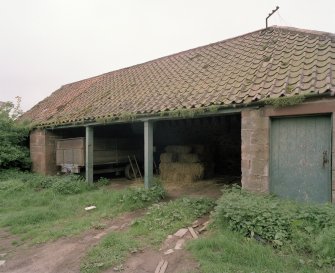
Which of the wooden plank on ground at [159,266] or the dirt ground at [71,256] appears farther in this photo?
the dirt ground at [71,256]

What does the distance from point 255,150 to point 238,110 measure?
919 mm

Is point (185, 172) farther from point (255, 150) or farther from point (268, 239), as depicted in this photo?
point (268, 239)

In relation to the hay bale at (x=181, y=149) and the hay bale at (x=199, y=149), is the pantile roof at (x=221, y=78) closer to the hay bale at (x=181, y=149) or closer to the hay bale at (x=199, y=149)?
the hay bale at (x=181, y=149)

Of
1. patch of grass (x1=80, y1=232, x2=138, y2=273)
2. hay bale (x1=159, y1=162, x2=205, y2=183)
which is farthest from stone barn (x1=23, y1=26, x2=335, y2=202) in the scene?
patch of grass (x1=80, y1=232, x2=138, y2=273)

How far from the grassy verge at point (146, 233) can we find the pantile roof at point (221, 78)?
2390 mm

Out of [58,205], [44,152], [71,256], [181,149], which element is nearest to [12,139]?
[44,152]

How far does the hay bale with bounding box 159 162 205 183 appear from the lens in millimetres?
10852

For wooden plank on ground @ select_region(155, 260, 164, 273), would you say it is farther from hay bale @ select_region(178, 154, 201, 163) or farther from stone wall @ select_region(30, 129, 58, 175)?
stone wall @ select_region(30, 129, 58, 175)

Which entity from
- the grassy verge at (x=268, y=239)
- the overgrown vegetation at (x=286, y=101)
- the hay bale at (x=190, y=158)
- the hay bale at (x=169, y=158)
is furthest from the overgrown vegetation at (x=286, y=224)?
the hay bale at (x=169, y=158)

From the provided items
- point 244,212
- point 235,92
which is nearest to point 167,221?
point 244,212

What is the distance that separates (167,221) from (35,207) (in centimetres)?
414

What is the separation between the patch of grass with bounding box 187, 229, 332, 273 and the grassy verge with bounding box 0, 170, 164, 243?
295 cm

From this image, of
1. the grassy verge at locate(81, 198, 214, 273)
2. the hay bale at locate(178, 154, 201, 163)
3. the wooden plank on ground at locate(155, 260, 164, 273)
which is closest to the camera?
the wooden plank on ground at locate(155, 260, 164, 273)

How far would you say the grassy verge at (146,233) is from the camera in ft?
15.4
